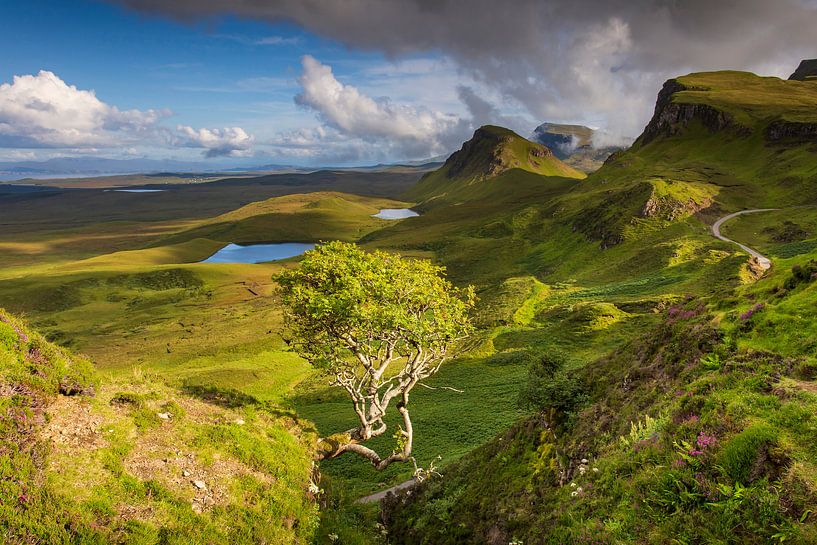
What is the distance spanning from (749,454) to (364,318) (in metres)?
14.7

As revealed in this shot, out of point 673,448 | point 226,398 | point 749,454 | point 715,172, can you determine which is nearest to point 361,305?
point 226,398

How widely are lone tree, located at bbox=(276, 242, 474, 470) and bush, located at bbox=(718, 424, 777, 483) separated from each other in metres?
12.4

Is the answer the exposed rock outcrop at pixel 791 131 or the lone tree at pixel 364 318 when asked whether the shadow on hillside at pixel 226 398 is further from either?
the exposed rock outcrop at pixel 791 131

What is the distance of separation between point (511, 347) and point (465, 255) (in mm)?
95365

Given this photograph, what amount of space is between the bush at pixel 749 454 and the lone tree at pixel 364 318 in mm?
12355

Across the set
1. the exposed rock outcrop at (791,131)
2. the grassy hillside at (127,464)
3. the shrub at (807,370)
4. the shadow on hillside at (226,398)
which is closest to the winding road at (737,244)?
the shadow on hillside at (226,398)

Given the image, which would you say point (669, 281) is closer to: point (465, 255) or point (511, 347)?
point (511, 347)

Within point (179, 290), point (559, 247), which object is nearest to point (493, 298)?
point (559, 247)

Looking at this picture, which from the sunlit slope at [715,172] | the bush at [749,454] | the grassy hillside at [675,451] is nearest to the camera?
the grassy hillside at [675,451]

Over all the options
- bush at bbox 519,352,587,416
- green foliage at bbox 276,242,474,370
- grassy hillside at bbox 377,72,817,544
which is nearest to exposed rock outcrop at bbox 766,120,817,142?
grassy hillside at bbox 377,72,817,544

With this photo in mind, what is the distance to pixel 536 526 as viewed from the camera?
14.6 metres

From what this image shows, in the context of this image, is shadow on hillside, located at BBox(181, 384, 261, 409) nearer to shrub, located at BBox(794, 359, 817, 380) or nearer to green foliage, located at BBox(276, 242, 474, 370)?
green foliage, located at BBox(276, 242, 474, 370)

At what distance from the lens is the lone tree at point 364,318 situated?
20281mm

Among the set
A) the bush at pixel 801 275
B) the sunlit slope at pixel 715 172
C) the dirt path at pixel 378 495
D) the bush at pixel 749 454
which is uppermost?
the sunlit slope at pixel 715 172
